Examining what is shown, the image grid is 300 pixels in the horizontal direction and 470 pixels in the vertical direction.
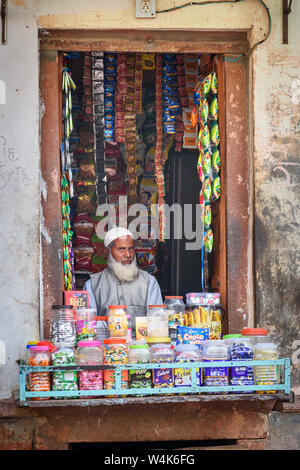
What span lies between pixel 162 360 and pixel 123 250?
6.87 ft

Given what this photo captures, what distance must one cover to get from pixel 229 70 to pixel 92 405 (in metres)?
2.54

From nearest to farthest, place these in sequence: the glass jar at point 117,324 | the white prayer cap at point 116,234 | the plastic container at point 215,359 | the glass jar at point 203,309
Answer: the plastic container at point 215,359, the glass jar at point 117,324, the glass jar at point 203,309, the white prayer cap at point 116,234

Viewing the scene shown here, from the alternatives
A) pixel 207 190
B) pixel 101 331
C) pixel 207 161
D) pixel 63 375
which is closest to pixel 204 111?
pixel 207 161

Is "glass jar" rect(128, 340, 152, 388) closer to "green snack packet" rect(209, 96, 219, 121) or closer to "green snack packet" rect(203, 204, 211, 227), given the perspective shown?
"green snack packet" rect(203, 204, 211, 227)

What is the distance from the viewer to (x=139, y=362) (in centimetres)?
414

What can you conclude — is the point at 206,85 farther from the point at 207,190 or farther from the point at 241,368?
the point at 241,368

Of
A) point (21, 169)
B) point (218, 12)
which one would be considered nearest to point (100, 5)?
point (218, 12)

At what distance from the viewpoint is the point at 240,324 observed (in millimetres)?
4988

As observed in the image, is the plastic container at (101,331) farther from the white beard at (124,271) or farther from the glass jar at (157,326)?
the white beard at (124,271)

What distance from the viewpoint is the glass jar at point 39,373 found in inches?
159

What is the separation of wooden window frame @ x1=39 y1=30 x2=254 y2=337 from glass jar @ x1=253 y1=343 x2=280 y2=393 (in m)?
0.73

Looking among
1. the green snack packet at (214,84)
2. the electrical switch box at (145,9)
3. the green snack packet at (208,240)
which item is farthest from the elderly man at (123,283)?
the electrical switch box at (145,9)

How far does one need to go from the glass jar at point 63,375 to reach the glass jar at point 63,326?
0.26m

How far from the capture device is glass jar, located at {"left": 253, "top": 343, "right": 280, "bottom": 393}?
4191 mm
